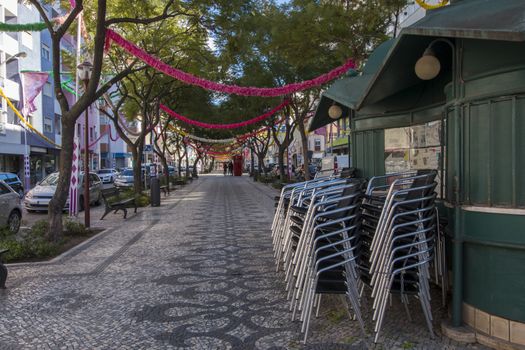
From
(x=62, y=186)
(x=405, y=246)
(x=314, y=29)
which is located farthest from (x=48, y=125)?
(x=405, y=246)

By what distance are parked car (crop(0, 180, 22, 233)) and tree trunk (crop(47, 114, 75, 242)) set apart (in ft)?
6.85

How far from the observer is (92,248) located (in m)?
9.36

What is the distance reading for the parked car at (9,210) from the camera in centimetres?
1103

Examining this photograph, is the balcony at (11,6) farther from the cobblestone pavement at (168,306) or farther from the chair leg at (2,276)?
the chair leg at (2,276)

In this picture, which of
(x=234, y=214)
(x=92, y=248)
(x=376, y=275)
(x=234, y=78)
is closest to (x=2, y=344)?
(x=376, y=275)

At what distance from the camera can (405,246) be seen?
4266 millimetres

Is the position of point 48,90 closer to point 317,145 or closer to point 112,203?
point 112,203

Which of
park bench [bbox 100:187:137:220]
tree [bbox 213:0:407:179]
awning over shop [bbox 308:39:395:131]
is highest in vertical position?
tree [bbox 213:0:407:179]

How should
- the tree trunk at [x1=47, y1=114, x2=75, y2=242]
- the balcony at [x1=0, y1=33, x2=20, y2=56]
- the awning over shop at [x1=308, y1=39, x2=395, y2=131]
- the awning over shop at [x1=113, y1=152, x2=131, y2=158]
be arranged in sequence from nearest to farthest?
the awning over shop at [x1=308, y1=39, x2=395, y2=131], the tree trunk at [x1=47, y1=114, x2=75, y2=242], the balcony at [x1=0, y1=33, x2=20, y2=56], the awning over shop at [x1=113, y1=152, x2=131, y2=158]

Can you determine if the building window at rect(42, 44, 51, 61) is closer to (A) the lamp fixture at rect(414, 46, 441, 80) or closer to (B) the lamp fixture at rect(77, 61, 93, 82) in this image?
(B) the lamp fixture at rect(77, 61, 93, 82)

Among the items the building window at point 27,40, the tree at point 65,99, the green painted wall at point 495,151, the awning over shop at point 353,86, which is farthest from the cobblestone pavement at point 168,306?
the building window at point 27,40

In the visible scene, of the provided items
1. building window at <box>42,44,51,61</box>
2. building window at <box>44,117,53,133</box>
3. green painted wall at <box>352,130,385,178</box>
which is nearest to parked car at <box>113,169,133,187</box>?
building window at <box>44,117,53,133</box>

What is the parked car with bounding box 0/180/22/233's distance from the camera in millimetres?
11031

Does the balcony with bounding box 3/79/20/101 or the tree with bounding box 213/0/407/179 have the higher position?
the balcony with bounding box 3/79/20/101
